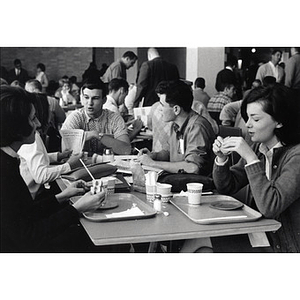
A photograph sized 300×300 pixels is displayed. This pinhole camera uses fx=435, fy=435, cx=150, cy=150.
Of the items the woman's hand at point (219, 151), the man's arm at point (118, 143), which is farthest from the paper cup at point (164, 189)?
the man's arm at point (118, 143)

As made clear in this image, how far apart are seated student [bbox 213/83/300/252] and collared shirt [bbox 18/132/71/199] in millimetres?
851

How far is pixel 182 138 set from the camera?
8.30ft

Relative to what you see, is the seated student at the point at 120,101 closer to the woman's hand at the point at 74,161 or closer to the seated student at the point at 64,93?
the seated student at the point at 64,93

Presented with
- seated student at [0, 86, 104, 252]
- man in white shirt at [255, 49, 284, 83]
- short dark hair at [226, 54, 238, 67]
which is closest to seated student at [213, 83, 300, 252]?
man in white shirt at [255, 49, 284, 83]

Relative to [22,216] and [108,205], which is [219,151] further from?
[22,216]

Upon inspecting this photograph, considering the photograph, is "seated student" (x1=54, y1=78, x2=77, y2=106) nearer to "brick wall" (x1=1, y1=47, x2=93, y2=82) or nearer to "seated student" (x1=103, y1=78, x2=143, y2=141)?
"brick wall" (x1=1, y1=47, x2=93, y2=82)

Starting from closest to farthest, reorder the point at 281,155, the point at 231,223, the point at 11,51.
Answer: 1. the point at 231,223
2. the point at 281,155
3. the point at 11,51

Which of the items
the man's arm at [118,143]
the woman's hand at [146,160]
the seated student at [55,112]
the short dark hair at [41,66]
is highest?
the short dark hair at [41,66]

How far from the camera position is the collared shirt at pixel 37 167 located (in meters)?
2.24
